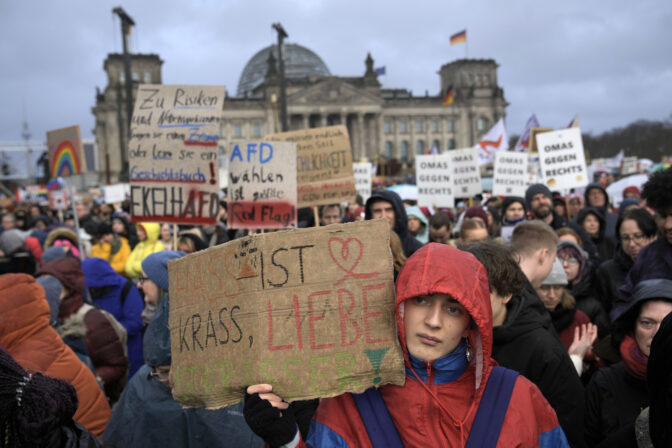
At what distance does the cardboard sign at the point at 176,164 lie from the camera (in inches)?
184

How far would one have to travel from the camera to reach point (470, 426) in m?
1.79

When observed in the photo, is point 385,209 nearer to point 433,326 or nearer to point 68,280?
point 68,280

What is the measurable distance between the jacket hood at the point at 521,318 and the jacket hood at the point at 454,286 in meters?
0.75

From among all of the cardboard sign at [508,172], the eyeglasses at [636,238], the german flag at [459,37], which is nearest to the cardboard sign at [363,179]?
the cardboard sign at [508,172]

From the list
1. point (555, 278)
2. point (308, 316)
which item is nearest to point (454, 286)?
point (308, 316)

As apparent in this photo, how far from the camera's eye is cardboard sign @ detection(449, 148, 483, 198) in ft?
31.2

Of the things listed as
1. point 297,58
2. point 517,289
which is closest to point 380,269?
point 517,289

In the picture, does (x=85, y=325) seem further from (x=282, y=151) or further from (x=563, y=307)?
(x=563, y=307)

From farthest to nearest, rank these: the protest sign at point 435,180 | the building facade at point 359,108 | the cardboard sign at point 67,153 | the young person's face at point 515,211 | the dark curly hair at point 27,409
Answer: the building facade at point 359,108
the protest sign at point 435,180
the cardboard sign at point 67,153
the young person's face at point 515,211
the dark curly hair at point 27,409

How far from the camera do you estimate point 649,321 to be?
2396mm

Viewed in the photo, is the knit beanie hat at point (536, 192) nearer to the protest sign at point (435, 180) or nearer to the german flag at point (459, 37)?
the protest sign at point (435, 180)

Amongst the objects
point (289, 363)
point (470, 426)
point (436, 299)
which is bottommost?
point (470, 426)

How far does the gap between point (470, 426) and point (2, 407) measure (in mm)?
1475

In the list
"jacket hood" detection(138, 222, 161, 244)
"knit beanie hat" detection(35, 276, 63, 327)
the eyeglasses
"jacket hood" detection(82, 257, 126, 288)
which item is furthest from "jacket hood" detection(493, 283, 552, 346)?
"jacket hood" detection(138, 222, 161, 244)
